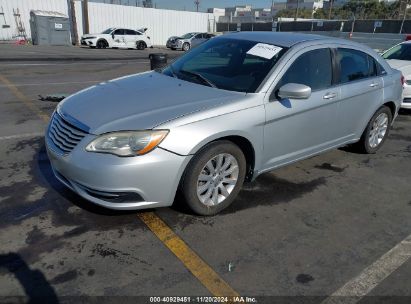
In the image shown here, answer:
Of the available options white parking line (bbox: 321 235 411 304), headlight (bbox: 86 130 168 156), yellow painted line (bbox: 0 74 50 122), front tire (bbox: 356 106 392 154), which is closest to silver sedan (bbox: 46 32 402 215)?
headlight (bbox: 86 130 168 156)

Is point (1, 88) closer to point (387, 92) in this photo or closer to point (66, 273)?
point (66, 273)

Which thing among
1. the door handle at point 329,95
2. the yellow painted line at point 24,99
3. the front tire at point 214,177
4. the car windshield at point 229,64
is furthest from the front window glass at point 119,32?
the front tire at point 214,177

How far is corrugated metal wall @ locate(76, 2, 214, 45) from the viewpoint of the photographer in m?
30.0

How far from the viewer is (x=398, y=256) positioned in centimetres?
310

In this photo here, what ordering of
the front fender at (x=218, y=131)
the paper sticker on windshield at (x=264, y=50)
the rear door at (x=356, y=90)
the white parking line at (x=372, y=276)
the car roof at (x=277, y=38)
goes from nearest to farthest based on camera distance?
the white parking line at (x=372, y=276) < the front fender at (x=218, y=131) < the paper sticker on windshield at (x=264, y=50) < the car roof at (x=277, y=38) < the rear door at (x=356, y=90)

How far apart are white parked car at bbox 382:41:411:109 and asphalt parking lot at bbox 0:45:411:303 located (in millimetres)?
3485

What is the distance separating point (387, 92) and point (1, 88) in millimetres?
8128

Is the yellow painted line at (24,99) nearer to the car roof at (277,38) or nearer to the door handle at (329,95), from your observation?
the car roof at (277,38)

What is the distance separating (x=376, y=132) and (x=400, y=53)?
14.3 ft

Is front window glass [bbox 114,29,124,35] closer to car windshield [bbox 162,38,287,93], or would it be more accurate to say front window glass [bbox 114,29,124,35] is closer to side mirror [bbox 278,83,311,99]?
car windshield [bbox 162,38,287,93]

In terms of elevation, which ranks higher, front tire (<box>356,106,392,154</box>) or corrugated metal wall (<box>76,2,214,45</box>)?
corrugated metal wall (<box>76,2,214,45</box>)

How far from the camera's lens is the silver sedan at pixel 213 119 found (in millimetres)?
3010

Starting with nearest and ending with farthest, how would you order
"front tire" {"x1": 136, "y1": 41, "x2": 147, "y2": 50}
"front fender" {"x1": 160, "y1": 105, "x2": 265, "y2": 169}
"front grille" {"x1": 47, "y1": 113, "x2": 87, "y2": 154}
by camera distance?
1. "front fender" {"x1": 160, "y1": 105, "x2": 265, "y2": 169}
2. "front grille" {"x1": 47, "y1": 113, "x2": 87, "y2": 154}
3. "front tire" {"x1": 136, "y1": 41, "x2": 147, "y2": 50}

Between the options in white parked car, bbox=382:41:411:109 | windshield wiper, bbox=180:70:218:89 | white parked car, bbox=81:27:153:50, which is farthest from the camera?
white parked car, bbox=81:27:153:50
